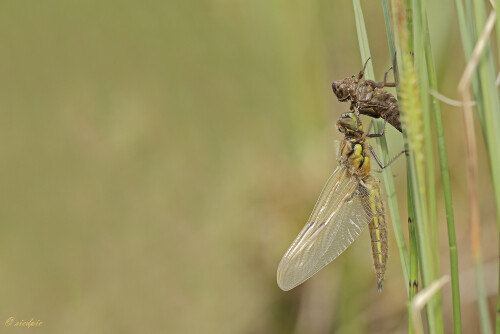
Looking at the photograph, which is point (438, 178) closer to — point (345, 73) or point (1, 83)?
point (345, 73)

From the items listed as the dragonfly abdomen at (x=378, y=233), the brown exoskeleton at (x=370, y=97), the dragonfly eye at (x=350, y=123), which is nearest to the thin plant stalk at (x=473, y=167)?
the brown exoskeleton at (x=370, y=97)

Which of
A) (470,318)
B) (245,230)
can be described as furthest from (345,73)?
(470,318)

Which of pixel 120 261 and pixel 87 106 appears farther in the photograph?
pixel 87 106

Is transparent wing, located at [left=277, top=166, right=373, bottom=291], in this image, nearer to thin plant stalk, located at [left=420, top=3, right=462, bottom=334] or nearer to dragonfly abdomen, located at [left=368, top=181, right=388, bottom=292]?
dragonfly abdomen, located at [left=368, top=181, right=388, bottom=292]

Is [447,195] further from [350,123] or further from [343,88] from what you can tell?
[350,123]

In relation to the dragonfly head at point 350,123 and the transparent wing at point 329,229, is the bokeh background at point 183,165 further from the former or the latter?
the dragonfly head at point 350,123

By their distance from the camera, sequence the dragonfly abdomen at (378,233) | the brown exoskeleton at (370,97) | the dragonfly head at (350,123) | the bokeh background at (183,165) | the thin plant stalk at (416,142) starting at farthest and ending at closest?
the bokeh background at (183,165) → the dragonfly head at (350,123) → the dragonfly abdomen at (378,233) → the brown exoskeleton at (370,97) → the thin plant stalk at (416,142)

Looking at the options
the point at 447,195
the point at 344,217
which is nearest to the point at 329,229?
the point at 344,217
